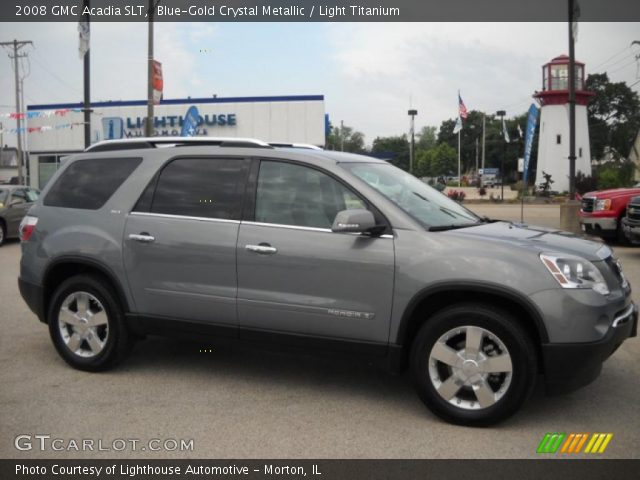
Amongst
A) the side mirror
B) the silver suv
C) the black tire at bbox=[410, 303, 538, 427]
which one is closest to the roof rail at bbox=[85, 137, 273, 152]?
the silver suv

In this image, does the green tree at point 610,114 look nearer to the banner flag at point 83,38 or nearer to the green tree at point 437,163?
the green tree at point 437,163

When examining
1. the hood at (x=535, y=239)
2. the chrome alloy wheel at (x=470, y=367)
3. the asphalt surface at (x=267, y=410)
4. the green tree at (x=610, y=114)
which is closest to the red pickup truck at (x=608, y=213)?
the asphalt surface at (x=267, y=410)

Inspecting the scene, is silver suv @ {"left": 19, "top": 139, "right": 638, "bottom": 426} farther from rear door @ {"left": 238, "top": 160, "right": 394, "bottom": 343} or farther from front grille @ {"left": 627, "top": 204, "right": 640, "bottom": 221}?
front grille @ {"left": 627, "top": 204, "right": 640, "bottom": 221}

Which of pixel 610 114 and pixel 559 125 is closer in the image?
pixel 559 125

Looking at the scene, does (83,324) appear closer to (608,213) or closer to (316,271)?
(316,271)

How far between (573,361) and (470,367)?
0.62 meters

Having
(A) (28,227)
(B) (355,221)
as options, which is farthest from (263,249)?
(A) (28,227)

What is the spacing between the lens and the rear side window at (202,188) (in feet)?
17.1

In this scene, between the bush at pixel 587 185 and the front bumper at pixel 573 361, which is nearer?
the front bumper at pixel 573 361

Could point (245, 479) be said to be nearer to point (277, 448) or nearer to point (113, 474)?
point (277, 448)

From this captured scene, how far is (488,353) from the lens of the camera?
439 centimetres

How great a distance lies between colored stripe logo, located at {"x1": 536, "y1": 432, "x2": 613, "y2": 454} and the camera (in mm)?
4070

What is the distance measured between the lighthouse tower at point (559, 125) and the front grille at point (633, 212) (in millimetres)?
40656

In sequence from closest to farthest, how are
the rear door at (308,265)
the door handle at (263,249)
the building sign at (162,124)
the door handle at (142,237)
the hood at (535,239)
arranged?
the hood at (535,239) < the rear door at (308,265) < the door handle at (263,249) < the door handle at (142,237) < the building sign at (162,124)
